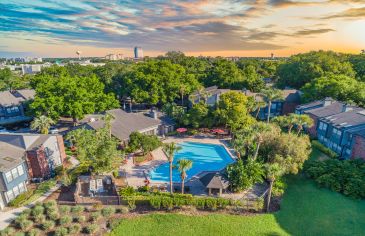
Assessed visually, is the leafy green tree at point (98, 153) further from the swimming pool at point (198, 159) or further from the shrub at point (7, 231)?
the shrub at point (7, 231)

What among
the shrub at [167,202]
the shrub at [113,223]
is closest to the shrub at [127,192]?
the shrub at [113,223]

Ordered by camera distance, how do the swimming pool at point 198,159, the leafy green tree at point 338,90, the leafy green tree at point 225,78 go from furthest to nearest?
the leafy green tree at point 225,78 < the leafy green tree at point 338,90 < the swimming pool at point 198,159

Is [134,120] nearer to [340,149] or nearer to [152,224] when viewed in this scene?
[152,224]

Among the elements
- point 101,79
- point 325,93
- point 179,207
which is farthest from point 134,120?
point 325,93

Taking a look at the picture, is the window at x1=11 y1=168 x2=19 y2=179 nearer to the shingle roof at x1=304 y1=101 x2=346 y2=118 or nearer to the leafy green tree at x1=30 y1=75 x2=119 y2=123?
the leafy green tree at x1=30 y1=75 x2=119 y2=123

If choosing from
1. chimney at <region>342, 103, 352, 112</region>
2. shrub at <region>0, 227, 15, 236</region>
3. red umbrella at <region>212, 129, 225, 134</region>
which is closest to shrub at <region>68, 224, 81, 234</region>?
shrub at <region>0, 227, 15, 236</region>
